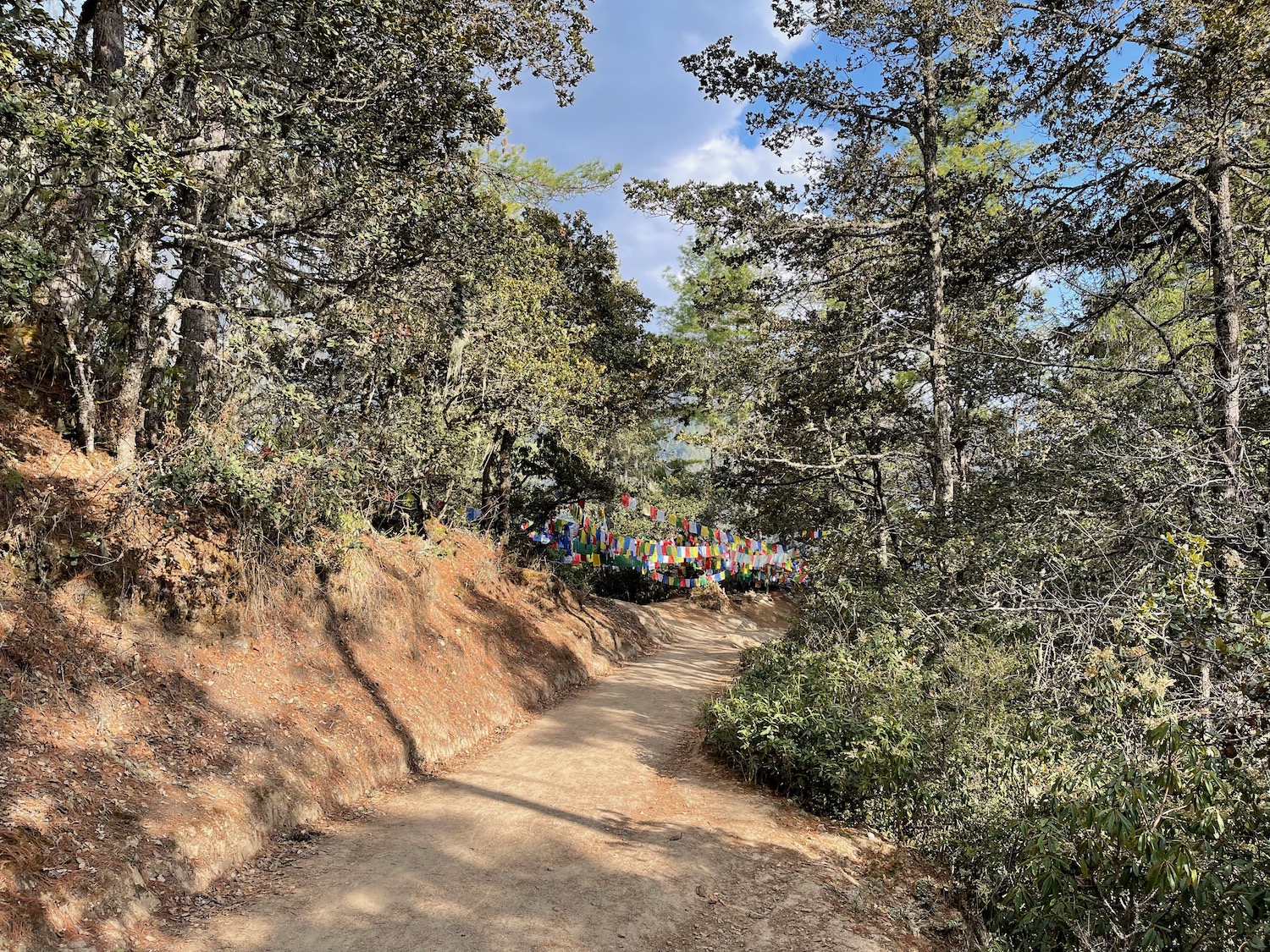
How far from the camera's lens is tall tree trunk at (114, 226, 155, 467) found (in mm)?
6621

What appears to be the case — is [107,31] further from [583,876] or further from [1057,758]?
[1057,758]

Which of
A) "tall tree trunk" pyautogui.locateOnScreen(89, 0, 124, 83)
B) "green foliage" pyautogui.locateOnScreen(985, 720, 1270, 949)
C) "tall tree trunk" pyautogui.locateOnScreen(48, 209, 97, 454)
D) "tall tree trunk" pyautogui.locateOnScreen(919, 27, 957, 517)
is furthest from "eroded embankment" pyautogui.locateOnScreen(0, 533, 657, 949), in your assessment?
"tall tree trunk" pyautogui.locateOnScreen(919, 27, 957, 517)

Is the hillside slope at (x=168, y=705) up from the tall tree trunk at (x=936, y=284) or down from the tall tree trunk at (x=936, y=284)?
down

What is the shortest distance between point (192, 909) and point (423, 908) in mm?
1484

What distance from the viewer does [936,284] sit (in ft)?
31.9

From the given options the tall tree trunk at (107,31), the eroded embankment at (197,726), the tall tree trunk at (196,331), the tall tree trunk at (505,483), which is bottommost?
the eroded embankment at (197,726)

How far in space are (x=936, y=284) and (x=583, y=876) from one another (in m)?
9.38

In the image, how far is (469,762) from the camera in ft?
25.6

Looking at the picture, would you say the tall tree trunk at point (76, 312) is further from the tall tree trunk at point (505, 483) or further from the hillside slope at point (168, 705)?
the tall tree trunk at point (505, 483)

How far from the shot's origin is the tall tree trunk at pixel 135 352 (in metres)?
6.62

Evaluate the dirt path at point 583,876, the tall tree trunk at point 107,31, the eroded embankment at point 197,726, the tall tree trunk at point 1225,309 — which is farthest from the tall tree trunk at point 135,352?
the tall tree trunk at point 1225,309

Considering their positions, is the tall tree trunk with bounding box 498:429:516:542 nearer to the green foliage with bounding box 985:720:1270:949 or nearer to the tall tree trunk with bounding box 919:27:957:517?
the tall tree trunk with bounding box 919:27:957:517

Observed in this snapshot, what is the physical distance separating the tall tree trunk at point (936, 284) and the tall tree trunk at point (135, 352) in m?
9.96

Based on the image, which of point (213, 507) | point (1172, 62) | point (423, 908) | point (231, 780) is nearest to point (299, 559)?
point (213, 507)
